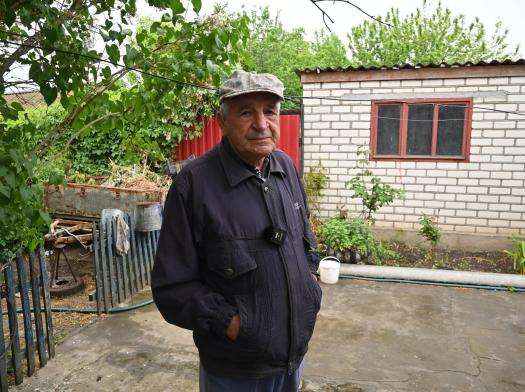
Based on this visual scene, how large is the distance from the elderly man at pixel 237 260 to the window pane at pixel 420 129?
6391mm

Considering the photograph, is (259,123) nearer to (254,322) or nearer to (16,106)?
(254,322)

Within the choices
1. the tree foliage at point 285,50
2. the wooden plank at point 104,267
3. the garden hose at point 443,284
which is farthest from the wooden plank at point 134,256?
the tree foliage at point 285,50

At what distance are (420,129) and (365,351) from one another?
4937mm

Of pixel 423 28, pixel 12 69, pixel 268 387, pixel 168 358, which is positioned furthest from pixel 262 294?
pixel 423 28

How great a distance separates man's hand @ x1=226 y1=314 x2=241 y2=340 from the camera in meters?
1.67

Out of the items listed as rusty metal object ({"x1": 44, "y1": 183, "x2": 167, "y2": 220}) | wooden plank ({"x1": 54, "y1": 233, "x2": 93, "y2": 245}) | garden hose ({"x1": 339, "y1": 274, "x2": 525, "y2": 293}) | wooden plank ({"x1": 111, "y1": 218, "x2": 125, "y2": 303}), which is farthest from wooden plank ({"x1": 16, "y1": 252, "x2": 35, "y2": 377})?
garden hose ({"x1": 339, "y1": 274, "x2": 525, "y2": 293})

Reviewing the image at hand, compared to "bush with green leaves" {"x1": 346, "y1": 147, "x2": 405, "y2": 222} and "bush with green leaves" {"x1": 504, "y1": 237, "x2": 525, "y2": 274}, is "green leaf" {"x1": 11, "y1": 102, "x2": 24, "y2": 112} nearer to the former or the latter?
"bush with green leaves" {"x1": 346, "y1": 147, "x2": 405, "y2": 222}

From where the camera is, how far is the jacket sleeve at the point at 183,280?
1.67 m

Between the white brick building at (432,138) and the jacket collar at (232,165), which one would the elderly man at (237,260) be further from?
the white brick building at (432,138)

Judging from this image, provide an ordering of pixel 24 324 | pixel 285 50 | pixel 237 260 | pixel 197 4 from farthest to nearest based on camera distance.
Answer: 1. pixel 285 50
2. pixel 24 324
3. pixel 197 4
4. pixel 237 260

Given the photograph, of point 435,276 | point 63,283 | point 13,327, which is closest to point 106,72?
point 13,327

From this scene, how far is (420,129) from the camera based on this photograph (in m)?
7.55

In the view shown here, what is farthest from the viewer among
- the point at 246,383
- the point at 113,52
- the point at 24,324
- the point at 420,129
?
the point at 420,129

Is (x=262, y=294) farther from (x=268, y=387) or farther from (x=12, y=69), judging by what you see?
(x=12, y=69)
